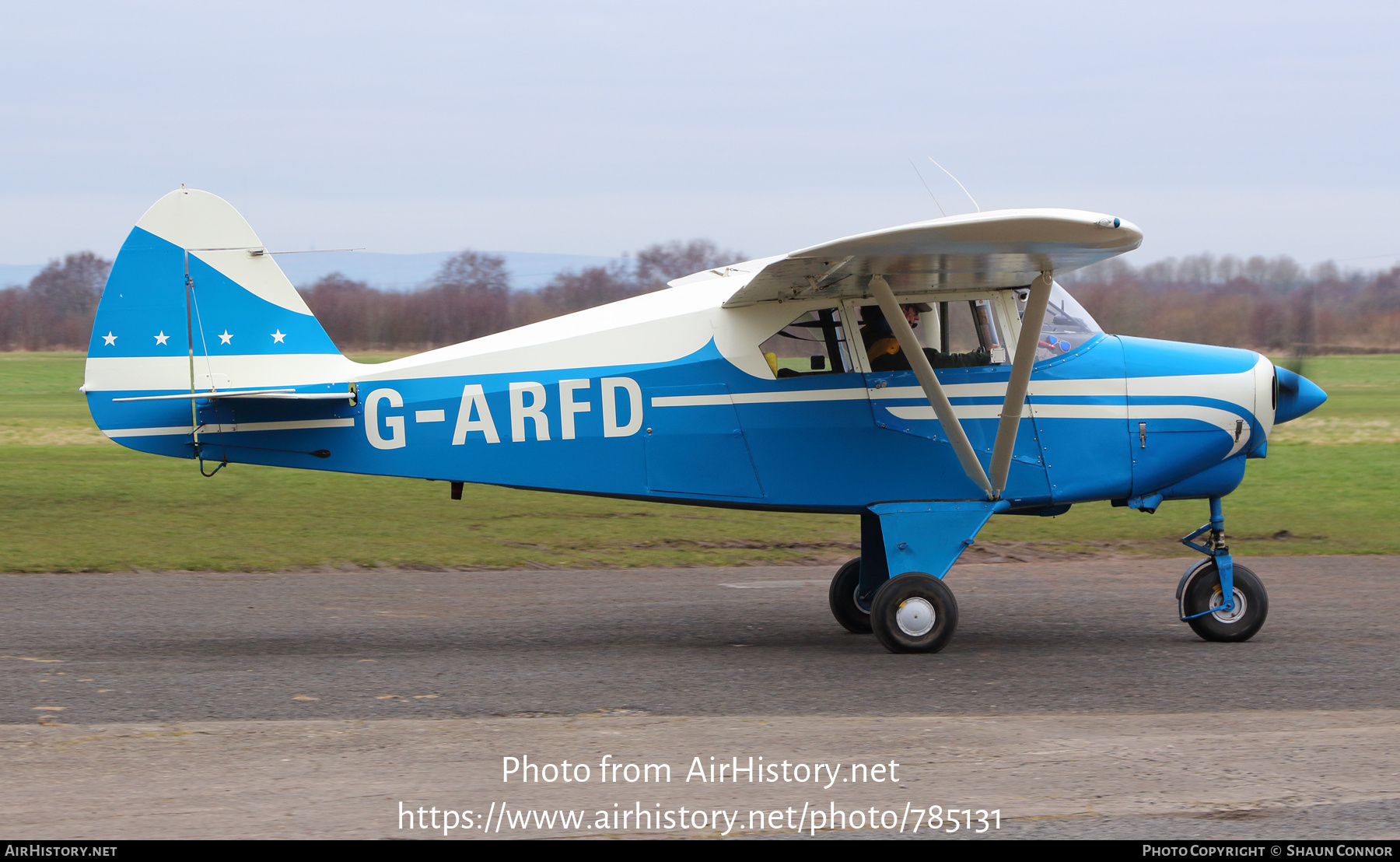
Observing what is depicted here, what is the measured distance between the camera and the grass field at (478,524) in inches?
535

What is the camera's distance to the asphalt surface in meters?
7.06

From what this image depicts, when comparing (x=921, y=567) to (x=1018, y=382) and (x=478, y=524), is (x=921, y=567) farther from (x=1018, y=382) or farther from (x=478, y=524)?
(x=478, y=524)

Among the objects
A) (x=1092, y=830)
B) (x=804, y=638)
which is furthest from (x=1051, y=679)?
(x=1092, y=830)

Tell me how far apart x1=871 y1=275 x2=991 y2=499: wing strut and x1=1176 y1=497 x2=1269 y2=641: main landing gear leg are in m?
1.67

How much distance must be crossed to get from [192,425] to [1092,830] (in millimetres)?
6328

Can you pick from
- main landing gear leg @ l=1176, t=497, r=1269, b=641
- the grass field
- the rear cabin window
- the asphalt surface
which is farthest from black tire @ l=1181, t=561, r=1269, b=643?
the rear cabin window

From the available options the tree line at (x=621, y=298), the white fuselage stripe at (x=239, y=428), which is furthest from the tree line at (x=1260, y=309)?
the white fuselage stripe at (x=239, y=428)

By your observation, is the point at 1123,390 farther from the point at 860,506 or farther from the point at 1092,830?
the point at 1092,830

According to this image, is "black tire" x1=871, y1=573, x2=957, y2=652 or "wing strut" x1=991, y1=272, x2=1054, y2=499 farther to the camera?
"black tire" x1=871, y1=573, x2=957, y2=652

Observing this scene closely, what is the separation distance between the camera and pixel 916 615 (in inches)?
325

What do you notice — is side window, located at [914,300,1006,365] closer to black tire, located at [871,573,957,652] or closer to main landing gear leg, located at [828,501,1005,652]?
main landing gear leg, located at [828,501,1005,652]

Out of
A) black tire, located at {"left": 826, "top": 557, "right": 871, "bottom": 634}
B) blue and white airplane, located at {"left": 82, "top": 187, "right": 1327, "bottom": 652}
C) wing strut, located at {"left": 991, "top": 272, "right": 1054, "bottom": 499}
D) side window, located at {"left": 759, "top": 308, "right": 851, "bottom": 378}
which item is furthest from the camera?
black tire, located at {"left": 826, "top": 557, "right": 871, "bottom": 634}

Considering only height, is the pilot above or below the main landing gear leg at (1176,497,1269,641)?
above

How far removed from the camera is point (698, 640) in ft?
30.0
